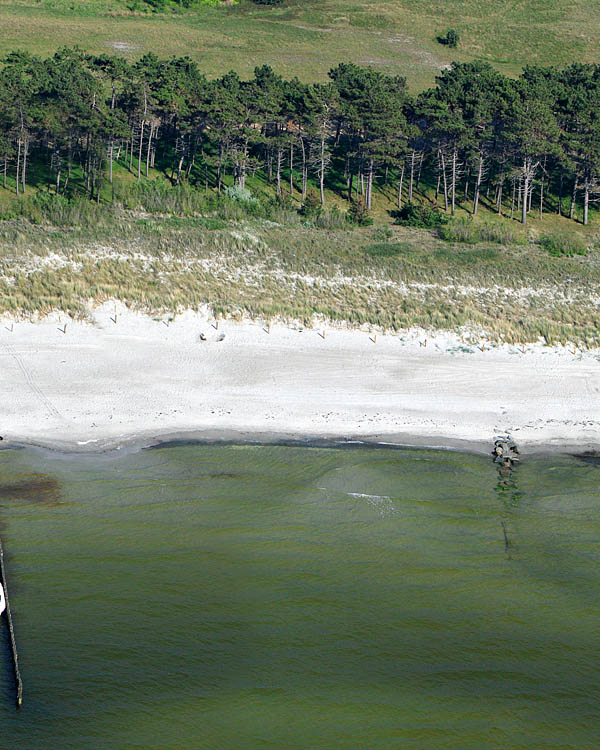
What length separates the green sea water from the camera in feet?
50.4

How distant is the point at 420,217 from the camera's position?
55.4 metres

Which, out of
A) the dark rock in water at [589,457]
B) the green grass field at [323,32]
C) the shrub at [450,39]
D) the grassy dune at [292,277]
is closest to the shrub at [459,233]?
the grassy dune at [292,277]

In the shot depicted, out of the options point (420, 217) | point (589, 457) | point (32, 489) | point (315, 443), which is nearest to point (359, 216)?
point (420, 217)

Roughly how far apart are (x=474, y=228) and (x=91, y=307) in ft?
97.9

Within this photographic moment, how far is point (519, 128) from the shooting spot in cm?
5819

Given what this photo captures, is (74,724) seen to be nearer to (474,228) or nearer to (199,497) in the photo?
(199,497)

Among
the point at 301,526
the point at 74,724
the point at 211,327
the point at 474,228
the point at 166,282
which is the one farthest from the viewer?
the point at 474,228

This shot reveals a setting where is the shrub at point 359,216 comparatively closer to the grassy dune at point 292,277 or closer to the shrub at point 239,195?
the grassy dune at point 292,277

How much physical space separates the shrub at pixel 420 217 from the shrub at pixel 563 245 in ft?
24.2

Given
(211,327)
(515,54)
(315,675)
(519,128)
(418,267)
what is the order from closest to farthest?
(315,675) < (211,327) < (418,267) < (519,128) < (515,54)

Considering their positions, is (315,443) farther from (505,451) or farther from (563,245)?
(563,245)

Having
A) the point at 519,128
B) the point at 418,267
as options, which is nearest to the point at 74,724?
the point at 418,267

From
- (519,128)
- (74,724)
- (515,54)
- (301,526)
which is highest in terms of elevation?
(515,54)

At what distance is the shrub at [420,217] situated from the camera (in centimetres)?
5484
